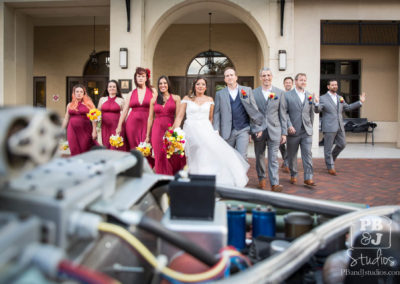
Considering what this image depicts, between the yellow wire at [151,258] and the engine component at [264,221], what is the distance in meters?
0.54

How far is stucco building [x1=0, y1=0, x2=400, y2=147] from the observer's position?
1017 centimetres

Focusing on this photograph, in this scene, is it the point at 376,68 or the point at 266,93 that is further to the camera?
the point at 376,68

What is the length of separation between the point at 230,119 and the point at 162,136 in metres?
1.31

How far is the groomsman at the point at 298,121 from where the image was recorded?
6.55 meters

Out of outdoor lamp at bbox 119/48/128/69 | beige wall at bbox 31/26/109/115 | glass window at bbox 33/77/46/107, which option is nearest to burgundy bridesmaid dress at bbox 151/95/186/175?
outdoor lamp at bbox 119/48/128/69

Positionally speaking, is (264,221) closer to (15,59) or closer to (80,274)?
(80,274)

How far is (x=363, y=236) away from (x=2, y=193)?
121 centimetres

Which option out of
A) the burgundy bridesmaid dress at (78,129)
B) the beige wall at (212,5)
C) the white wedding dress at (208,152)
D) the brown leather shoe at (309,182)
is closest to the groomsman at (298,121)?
the brown leather shoe at (309,182)

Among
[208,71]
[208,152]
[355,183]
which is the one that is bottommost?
[355,183]

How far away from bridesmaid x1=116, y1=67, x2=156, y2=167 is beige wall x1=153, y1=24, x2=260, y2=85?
8.64 metres

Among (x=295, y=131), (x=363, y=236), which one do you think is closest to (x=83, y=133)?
(x=295, y=131)

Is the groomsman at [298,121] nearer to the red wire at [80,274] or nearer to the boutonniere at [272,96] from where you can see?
the boutonniere at [272,96]

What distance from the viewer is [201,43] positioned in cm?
1509

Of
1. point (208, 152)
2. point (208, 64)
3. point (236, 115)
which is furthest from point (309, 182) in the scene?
point (208, 64)
